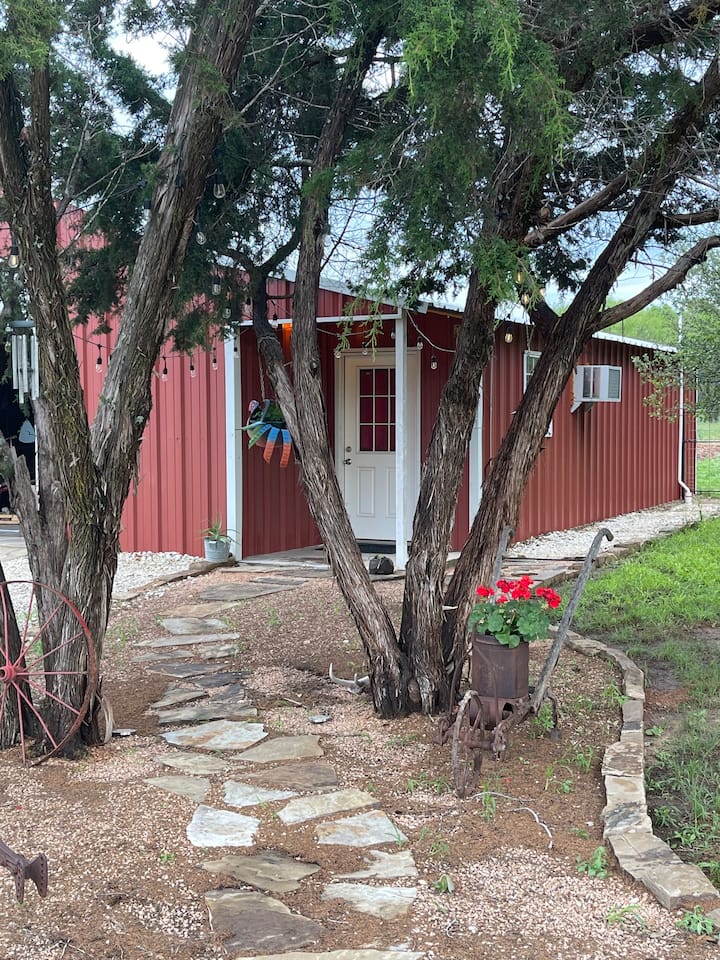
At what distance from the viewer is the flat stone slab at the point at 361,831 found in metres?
3.50

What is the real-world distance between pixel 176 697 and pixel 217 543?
4.16 m

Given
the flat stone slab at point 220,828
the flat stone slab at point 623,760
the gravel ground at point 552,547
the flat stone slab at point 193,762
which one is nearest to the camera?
the flat stone slab at point 220,828

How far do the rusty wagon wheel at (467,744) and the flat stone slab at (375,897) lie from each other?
84cm

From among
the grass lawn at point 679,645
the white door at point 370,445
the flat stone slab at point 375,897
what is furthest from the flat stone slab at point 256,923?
the white door at point 370,445

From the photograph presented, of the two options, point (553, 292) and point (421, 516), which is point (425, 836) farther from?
point (553, 292)

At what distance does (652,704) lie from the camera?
5.40 m

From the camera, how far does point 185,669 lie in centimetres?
594

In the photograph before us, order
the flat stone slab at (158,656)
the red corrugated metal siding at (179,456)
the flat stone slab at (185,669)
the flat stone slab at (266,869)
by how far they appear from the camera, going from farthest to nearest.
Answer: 1. the red corrugated metal siding at (179,456)
2. the flat stone slab at (158,656)
3. the flat stone slab at (185,669)
4. the flat stone slab at (266,869)

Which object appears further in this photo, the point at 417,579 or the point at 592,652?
the point at 592,652

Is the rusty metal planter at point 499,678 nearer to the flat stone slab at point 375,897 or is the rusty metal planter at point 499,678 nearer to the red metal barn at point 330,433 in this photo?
the flat stone slab at point 375,897

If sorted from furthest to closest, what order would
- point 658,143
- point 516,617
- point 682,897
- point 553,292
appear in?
point 553,292, point 658,143, point 516,617, point 682,897

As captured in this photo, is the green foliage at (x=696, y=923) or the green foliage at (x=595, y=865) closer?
the green foliage at (x=696, y=923)

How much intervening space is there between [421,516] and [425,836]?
179 cm

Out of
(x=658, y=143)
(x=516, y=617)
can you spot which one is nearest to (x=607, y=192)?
(x=658, y=143)
